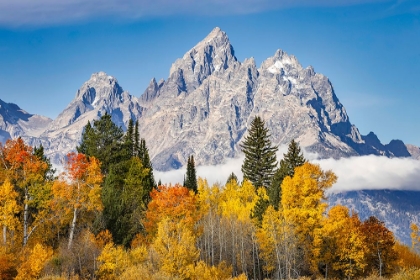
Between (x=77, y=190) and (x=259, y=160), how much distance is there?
139 feet

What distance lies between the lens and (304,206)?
5416cm

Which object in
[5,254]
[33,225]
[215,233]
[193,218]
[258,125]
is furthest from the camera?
[258,125]

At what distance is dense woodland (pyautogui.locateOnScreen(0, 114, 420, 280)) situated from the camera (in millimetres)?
46438

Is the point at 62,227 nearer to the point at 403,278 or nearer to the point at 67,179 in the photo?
the point at 67,179

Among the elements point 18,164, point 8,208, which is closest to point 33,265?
point 8,208

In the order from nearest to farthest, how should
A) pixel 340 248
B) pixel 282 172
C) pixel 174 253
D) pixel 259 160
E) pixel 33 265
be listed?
1. pixel 33 265
2. pixel 174 253
3. pixel 340 248
4. pixel 282 172
5. pixel 259 160

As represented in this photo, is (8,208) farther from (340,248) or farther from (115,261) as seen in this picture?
(340,248)

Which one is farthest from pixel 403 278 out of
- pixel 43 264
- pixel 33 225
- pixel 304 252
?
pixel 33 225

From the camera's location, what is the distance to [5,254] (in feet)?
143

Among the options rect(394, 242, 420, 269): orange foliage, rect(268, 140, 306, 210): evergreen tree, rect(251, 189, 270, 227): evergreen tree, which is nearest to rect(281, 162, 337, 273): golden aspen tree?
rect(268, 140, 306, 210): evergreen tree

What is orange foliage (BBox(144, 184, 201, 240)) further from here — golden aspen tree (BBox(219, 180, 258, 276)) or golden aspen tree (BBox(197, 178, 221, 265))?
golden aspen tree (BBox(219, 180, 258, 276))

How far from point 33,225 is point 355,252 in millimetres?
41490

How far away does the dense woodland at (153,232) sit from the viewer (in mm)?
46438

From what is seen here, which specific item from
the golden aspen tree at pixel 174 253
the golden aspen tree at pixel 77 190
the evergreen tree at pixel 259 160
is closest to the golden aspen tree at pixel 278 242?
the golden aspen tree at pixel 174 253
